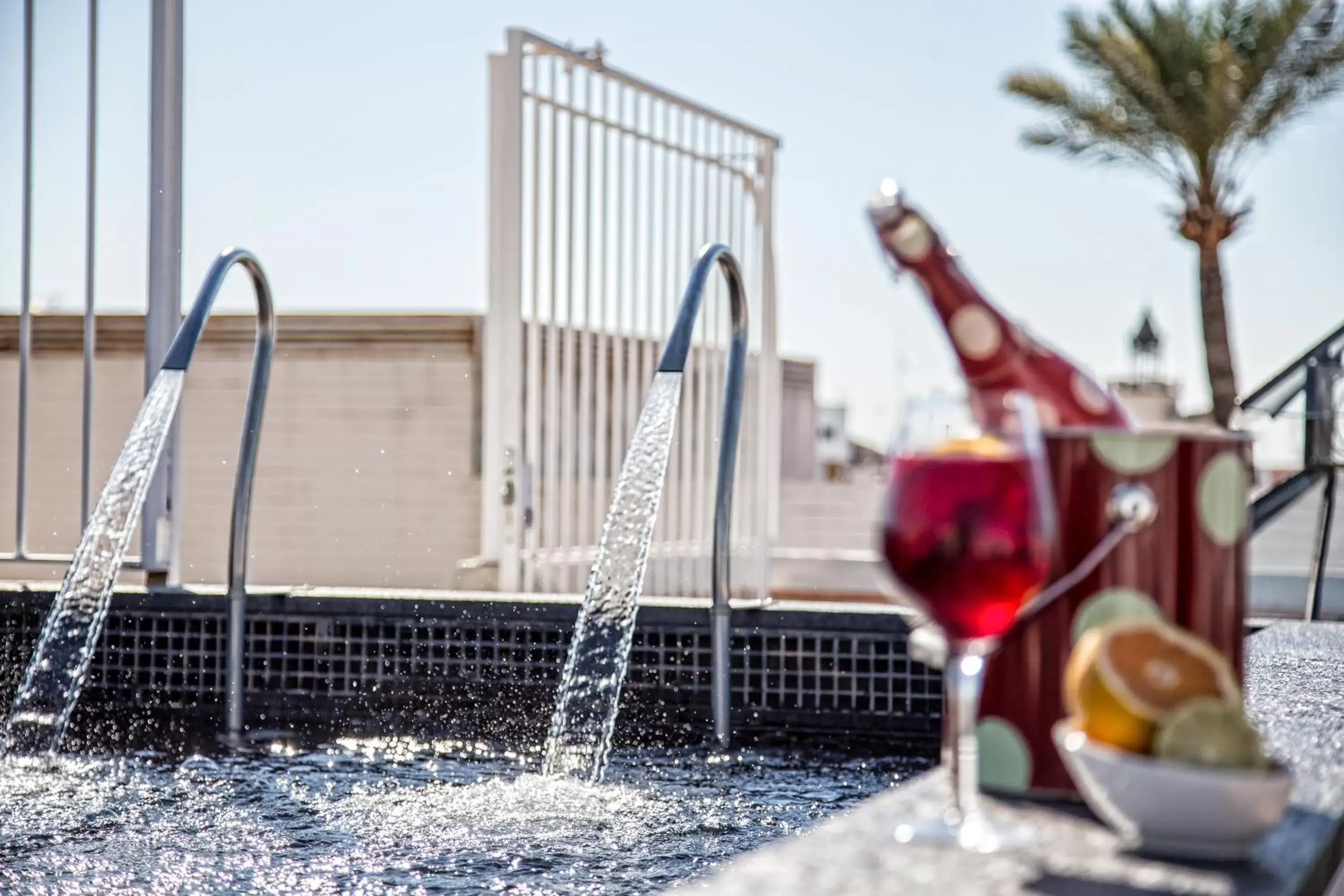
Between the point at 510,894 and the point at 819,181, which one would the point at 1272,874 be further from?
the point at 819,181

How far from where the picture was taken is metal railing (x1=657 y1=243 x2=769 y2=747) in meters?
2.69

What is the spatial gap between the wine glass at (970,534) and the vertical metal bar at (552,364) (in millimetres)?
4993

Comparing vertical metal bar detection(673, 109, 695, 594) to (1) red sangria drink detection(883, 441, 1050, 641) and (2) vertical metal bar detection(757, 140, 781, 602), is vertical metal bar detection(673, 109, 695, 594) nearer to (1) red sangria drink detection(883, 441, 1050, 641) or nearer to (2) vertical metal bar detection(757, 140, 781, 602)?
(2) vertical metal bar detection(757, 140, 781, 602)

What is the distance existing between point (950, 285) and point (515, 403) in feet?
15.3

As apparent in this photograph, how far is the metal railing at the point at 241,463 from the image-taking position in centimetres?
290

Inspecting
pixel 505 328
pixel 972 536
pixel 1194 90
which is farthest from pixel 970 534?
pixel 1194 90

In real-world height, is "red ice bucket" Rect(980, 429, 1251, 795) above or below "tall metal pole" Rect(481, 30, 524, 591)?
below

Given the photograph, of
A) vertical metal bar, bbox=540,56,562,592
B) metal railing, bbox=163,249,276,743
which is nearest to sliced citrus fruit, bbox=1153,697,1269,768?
metal railing, bbox=163,249,276,743

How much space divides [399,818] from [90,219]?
2.37m

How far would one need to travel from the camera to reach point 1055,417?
87cm

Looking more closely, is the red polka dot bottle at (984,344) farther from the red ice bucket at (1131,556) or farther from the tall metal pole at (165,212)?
the tall metal pole at (165,212)

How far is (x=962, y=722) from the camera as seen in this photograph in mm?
710

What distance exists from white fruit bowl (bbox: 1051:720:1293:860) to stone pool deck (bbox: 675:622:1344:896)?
0.04 feet

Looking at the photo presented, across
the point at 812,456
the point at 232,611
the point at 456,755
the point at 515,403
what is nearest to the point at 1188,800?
the point at 456,755
